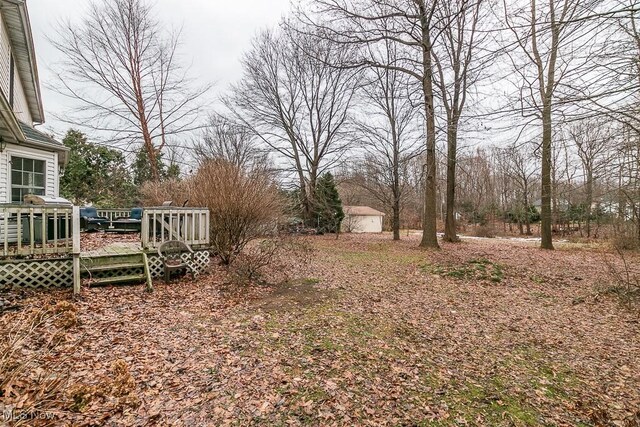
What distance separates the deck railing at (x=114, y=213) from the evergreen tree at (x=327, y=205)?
10.3 metres

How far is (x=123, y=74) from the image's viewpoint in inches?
549

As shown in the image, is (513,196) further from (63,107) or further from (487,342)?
(63,107)

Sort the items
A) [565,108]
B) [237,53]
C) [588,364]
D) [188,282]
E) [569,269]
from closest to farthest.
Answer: [588,364] → [565,108] → [188,282] → [569,269] → [237,53]

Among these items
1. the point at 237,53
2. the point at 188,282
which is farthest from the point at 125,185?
the point at 188,282

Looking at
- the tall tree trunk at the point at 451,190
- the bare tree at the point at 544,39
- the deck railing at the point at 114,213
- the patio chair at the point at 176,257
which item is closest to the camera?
the bare tree at the point at 544,39

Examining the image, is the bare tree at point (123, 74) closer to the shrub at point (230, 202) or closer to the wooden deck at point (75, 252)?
the shrub at point (230, 202)

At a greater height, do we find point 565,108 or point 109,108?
point 109,108

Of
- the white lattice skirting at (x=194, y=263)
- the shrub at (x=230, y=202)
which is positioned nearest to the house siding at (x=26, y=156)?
the shrub at (x=230, y=202)

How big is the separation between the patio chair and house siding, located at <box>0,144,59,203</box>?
16.5ft

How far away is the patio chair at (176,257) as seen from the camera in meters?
6.12

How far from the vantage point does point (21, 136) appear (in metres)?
6.97

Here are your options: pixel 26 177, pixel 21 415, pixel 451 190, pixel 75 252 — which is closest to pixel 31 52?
pixel 26 177

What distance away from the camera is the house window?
814 centimetres

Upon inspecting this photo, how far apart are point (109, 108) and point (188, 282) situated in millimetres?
12156
